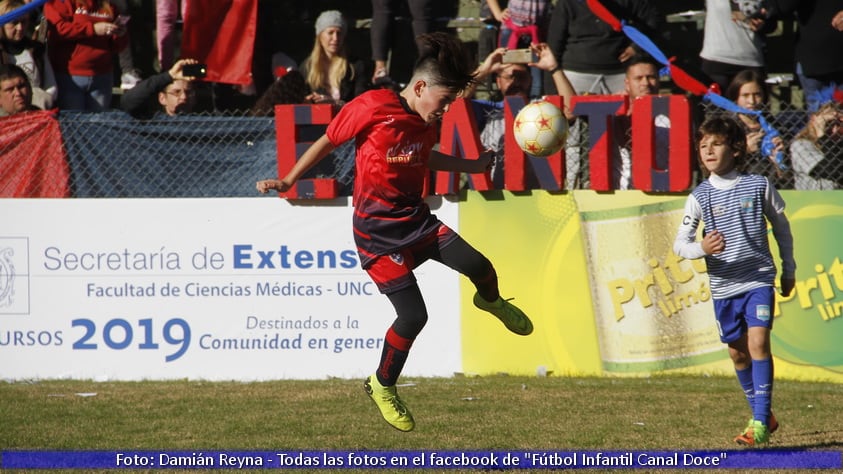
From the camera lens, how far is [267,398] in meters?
9.14

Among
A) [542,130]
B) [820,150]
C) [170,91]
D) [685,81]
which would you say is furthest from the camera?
[170,91]

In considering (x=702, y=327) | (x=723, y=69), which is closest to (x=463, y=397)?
(x=702, y=327)

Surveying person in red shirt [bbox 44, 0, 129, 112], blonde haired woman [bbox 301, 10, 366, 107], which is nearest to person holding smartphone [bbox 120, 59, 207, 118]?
person in red shirt [bbox 44, 0, 129, 112]

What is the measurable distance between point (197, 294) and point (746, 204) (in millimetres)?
5067

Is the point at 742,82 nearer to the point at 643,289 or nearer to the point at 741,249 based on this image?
the point at 643,289

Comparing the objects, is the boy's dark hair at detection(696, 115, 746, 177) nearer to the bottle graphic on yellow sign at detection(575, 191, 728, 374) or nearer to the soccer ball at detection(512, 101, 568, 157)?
the soccer ball at detection(512, 101, 568, 157)

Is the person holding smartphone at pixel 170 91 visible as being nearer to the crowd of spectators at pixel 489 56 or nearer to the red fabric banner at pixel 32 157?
→ the crowd of spectators at pixel 489 56

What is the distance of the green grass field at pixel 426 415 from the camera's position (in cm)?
742

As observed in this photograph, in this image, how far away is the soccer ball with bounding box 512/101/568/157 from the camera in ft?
24.8

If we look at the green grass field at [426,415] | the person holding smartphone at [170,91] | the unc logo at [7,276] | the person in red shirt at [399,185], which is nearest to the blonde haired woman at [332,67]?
the person holding smartphone at [170,91]

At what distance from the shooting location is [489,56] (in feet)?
34.5

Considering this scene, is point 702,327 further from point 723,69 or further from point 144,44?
point 144,44

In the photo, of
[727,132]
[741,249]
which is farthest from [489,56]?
[741,249]

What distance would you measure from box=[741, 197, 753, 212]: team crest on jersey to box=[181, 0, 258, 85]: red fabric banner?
603 centimetres
